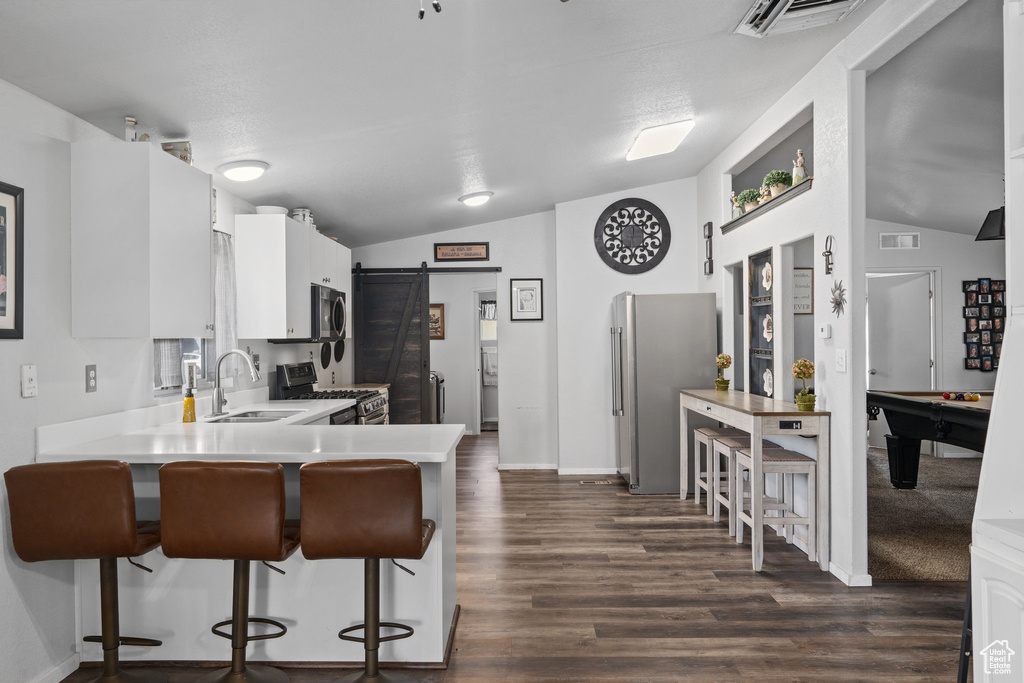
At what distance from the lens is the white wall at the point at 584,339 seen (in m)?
6.17

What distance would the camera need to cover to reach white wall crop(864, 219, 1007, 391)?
687 cm

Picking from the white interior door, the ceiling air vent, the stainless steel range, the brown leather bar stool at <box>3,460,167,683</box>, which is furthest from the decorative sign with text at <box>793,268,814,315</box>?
the brown leather bar stool at <box>3,460,167,683</box>

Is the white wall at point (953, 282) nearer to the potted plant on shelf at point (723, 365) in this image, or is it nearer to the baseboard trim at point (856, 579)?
the potted plant on shelf at point (723, 365)

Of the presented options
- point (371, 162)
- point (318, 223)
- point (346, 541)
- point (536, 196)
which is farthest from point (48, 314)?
point (536, 196)

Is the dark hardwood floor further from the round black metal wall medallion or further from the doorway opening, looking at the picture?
the doorway opening

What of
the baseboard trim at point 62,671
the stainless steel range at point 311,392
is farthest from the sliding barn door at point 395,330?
the baseboard trim at point 62,671

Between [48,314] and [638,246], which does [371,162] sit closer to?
[48,314]

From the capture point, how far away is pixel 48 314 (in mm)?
2488

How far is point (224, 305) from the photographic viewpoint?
4.04m

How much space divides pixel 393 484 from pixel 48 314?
5.08ft

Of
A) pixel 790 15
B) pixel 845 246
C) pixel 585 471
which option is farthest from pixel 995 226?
pixel 585 471

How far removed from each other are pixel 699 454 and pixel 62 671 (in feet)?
13.4

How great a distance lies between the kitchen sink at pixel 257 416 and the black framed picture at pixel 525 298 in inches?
119

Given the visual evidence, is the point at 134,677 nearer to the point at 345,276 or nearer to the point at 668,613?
the point at 668,613
